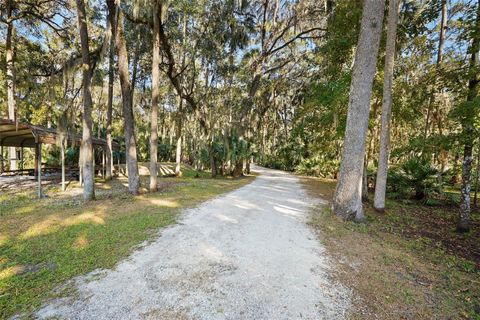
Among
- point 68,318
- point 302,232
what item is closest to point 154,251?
point 68,318

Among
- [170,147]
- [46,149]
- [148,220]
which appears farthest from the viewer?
[170,147]

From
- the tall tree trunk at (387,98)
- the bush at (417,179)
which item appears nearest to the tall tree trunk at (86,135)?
the tall tree trunk at (387,98)

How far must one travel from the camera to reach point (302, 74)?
17344mm

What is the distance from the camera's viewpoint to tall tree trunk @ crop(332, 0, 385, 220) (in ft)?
18.8

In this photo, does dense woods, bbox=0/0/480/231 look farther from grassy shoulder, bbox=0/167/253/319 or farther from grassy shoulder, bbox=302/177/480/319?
grassy shoulder, bbox=0/167/253/319

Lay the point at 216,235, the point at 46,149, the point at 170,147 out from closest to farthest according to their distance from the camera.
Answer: the point at 216,235 < the point at 46,149 < the point at 170,147

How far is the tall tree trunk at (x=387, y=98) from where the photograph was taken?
627 centimetres

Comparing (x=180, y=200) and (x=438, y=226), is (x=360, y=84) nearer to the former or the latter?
(x=438, y=226)

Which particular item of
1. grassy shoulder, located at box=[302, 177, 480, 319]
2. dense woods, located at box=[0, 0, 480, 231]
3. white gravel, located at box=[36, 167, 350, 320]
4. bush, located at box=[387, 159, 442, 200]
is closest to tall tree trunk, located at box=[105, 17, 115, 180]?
dense woods, located at box=[0, 0, 480, 231]

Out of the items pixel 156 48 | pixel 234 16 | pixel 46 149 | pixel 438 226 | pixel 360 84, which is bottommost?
pixel 438 226

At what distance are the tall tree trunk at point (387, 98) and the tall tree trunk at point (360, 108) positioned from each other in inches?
33.0

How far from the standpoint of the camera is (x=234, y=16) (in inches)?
534

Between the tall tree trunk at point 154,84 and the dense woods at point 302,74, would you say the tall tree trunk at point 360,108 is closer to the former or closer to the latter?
the dense woods at point 302,74

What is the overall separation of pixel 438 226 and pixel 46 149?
25029 millimetres
